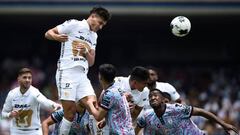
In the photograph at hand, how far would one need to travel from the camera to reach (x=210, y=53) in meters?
22.9

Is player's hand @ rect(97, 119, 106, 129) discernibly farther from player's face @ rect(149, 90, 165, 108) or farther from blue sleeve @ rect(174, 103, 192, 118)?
blue sleeve @ rect(174, 103, 192, 118)

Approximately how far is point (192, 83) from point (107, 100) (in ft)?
36.6

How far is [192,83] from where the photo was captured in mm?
20906

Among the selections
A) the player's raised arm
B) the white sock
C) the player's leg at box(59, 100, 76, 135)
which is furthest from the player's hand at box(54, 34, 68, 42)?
the player's raised arm

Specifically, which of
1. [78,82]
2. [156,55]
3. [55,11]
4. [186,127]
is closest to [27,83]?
[78,82]

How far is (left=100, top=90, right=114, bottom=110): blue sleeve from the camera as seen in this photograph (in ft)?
32.7

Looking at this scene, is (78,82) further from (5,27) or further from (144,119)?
(5,27)

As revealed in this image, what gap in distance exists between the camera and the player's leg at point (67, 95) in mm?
10383

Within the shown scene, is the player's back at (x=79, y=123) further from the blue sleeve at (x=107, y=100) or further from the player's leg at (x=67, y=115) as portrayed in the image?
the blue sleeve at (x=107, y=100)

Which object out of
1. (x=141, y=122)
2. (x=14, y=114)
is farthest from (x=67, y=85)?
(x=14, y=114)

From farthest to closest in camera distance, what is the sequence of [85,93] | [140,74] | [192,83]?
1. [192,83]
2. [140,74]
3. [85,93]

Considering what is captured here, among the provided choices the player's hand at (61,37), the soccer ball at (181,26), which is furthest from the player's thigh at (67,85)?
the soccer ball at (181,26)

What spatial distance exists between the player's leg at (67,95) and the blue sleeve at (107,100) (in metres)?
0.58

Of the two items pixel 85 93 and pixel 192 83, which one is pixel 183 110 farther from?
pixel 192 83
